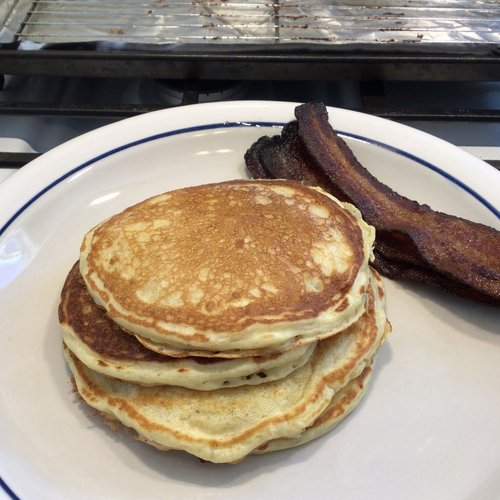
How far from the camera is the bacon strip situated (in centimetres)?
152

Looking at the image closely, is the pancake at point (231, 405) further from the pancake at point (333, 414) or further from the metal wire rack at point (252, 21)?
the metal wire rack at point (252, 21)

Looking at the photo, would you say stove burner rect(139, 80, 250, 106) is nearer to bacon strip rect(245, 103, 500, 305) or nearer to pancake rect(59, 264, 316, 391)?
bacon strip rect(245, 103, 500, 305)

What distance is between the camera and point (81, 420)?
1.32 m

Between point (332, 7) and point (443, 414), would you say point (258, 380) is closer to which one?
point (443, 414)

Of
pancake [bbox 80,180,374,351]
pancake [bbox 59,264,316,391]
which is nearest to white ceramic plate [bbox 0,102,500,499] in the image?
pancake [bbox 59,264,316,391]

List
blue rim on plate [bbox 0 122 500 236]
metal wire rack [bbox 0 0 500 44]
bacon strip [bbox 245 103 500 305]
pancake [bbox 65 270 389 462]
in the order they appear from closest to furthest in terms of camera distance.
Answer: pancake [bbox 65 270 389 462] → bacon strip [bbox 245 103 500 305] → blue rim on plate [bbox 0 122 500 236] → metal wire rack [bbox 0 0 500 44]

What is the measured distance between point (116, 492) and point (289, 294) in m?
0.59

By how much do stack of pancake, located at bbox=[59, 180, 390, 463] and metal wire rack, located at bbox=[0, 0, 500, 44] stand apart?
139 centimetres

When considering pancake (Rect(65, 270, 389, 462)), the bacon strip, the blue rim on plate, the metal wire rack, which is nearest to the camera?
pancake (Rect(65, 270, 389, 462))

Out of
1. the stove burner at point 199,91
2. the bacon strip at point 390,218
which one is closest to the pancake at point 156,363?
the bacon strip at point 390,218

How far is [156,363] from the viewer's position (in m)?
1.20

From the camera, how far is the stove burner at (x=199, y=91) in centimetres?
254

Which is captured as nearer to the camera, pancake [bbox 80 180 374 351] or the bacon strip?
pancake [bbox 80 180 374 351]

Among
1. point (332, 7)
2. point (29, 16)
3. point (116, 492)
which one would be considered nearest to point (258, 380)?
point (116, 492)
